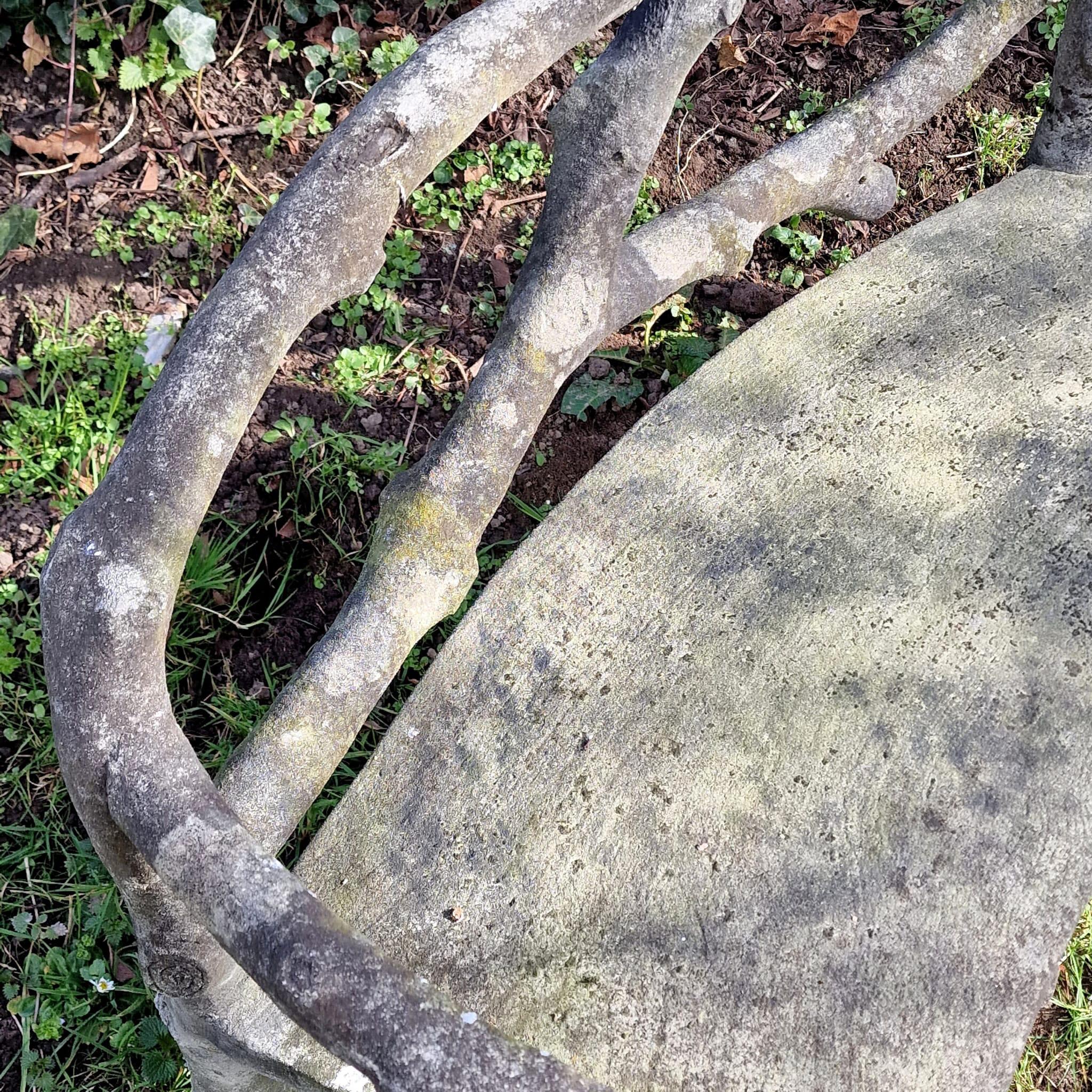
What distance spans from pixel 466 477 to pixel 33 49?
212 centimetres

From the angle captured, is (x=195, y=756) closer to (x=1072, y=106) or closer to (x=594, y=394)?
(x=594, y=394)

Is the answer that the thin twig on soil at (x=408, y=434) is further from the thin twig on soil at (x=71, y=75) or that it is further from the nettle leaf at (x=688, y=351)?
the thin twig on soil at (x=71, y=75)

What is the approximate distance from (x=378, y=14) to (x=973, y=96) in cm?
164

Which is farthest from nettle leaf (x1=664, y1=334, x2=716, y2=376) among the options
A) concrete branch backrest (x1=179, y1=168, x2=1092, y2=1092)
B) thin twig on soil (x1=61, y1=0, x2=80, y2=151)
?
thin twig on soil (x1=61, y1=0, x2=80, y2=151)

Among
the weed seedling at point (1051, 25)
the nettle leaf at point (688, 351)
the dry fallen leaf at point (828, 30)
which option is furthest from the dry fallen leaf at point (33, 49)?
the weed seedling at point (1051, 25)

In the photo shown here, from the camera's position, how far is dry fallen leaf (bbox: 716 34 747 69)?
2.98m

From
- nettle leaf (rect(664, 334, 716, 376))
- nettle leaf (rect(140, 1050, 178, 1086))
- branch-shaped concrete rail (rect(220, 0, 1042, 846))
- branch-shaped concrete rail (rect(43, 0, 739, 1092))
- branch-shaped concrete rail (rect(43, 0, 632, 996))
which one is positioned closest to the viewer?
branch-shaped concrete rail (rect(43, 0, 739, 1092))

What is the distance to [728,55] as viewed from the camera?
9.78 feet

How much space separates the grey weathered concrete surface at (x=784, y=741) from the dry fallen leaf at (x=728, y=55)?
1661mm

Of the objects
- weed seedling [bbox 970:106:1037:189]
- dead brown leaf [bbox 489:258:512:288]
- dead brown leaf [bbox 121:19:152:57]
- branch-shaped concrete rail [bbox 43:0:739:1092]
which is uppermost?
dead brown leaf [bbox 121:19:152:57]

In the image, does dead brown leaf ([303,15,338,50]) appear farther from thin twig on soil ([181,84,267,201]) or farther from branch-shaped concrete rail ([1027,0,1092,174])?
branch-shaped concrete rail ([1027,0,1092,174])

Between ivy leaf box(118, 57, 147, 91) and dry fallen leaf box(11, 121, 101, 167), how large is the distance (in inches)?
5.3

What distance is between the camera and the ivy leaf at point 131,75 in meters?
2.68

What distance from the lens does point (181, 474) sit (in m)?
1.10
